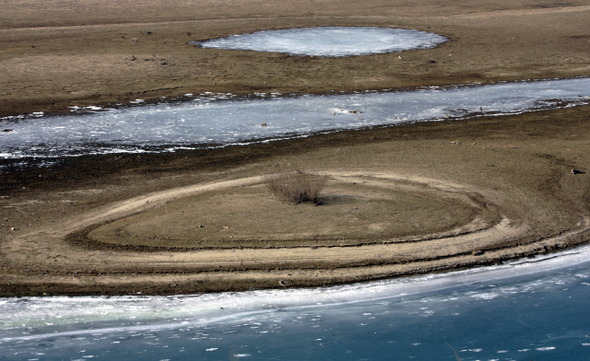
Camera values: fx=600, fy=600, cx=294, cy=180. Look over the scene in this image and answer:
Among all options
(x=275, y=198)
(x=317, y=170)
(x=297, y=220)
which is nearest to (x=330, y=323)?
(x=297, y=220)

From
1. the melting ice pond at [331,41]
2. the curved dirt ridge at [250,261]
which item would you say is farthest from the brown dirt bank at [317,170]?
the melting ice pond at [331,41]

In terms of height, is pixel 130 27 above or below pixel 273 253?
above

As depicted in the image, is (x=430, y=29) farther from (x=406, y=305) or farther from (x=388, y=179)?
(x=406, y=305)

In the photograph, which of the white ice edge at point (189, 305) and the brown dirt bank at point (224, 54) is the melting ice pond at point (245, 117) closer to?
the brown dirt bank at point (224, 54)

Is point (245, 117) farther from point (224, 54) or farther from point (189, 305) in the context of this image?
point (189, 305)

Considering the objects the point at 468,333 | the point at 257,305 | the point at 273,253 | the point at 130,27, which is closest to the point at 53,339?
the point at 257,305

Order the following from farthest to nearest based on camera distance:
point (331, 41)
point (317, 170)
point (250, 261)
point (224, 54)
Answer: point (331, 41), point (224, 54), point (317, 170), point (250, 261)
